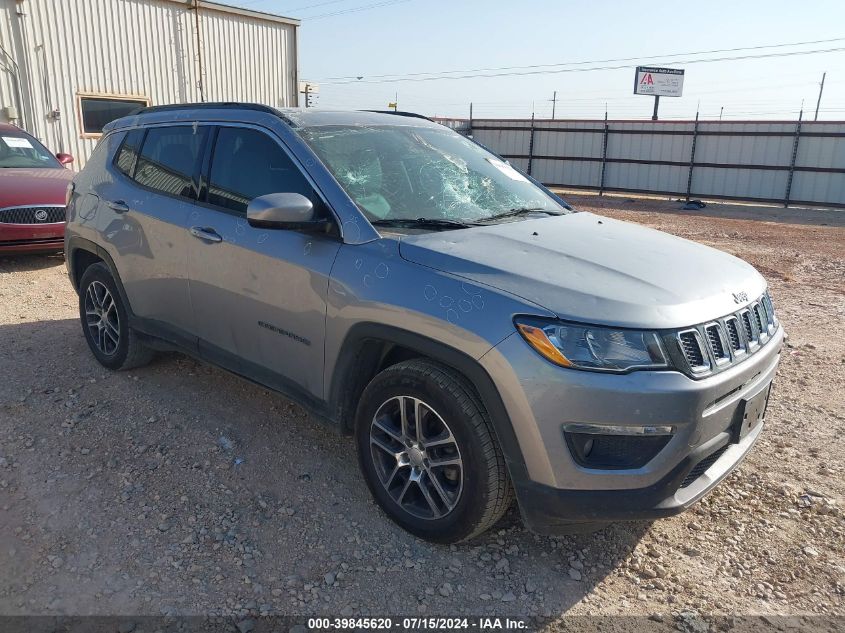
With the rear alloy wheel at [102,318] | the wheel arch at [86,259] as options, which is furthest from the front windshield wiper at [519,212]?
the rear alloy wheel at [102,318]

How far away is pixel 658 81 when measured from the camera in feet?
103

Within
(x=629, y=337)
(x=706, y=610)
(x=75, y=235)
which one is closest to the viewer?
(x=629, y=337)

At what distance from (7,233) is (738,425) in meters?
7.90

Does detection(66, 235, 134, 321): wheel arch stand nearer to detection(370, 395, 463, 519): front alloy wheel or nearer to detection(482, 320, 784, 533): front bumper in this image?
detection(370, 395, 463, 519): front alloy wheel

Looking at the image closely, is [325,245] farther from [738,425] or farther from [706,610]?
[706,610]

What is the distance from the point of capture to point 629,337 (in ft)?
7.98

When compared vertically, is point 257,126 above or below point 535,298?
above

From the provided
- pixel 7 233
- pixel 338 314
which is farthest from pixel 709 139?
pixel 338 314

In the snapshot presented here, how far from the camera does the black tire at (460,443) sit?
2.65 metres

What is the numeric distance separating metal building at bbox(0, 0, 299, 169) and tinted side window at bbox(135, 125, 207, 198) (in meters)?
10.0

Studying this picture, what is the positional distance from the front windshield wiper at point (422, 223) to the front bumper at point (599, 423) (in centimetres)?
90

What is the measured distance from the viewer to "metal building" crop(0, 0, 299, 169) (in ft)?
40.6

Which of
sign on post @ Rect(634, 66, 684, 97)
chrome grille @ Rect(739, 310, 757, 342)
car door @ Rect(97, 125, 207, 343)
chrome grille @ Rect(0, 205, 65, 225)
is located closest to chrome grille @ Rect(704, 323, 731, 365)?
chrome grille @ Rect(739, 310, 757, 342)

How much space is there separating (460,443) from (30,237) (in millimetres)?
7079
